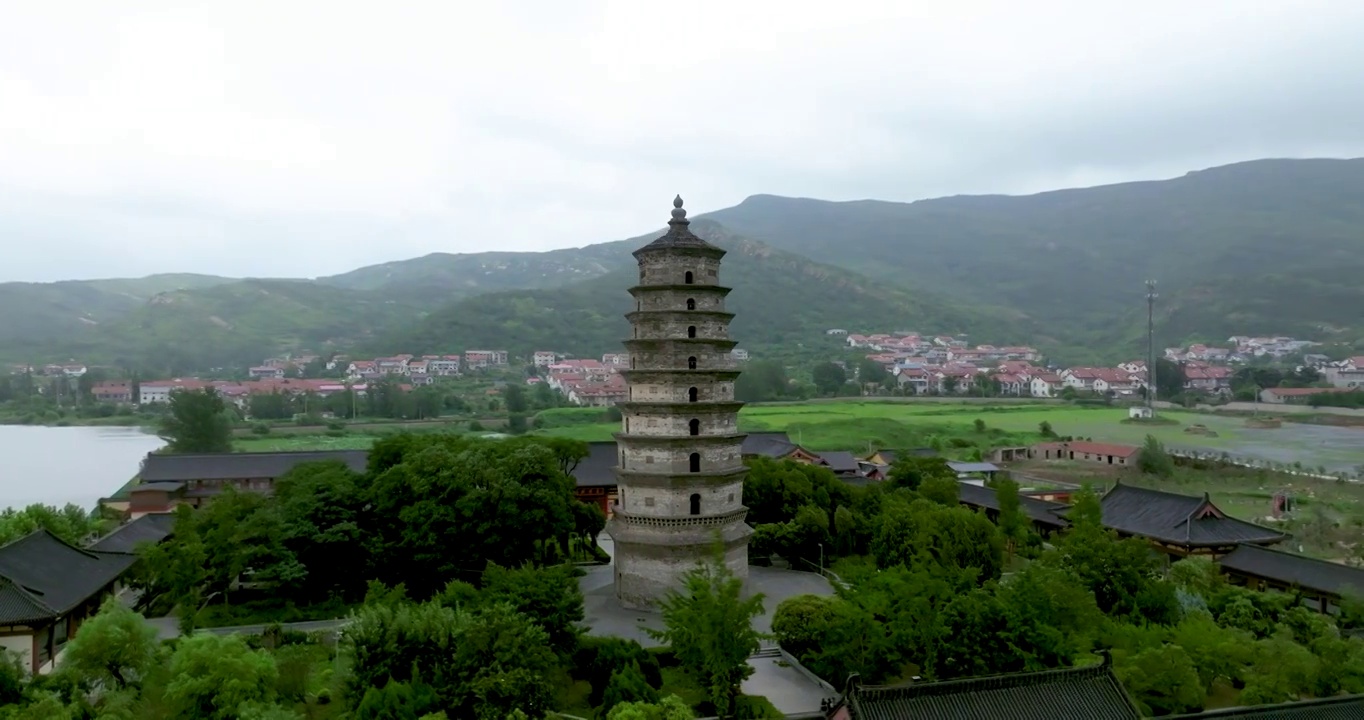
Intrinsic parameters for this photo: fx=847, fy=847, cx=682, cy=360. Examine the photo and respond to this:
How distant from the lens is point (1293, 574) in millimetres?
28500

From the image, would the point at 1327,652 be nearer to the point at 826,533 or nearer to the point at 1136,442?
the point at 826,533

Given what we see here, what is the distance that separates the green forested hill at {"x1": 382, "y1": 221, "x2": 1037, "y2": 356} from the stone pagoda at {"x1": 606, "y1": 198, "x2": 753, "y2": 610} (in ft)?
411

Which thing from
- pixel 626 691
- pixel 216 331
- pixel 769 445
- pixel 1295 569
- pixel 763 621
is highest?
pixel 216 331

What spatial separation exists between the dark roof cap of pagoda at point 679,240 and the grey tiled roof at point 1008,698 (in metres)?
14.7

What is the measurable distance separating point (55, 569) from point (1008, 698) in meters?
26.7

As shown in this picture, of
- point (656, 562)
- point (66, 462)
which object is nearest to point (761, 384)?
point (66, 462)

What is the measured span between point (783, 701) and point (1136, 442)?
60221mm

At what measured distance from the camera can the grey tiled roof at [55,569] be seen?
76.7 feet

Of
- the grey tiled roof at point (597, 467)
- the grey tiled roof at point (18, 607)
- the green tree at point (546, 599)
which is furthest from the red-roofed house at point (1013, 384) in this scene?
the grey tiled roof at point (18, 607)

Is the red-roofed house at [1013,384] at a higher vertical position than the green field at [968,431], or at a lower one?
higher

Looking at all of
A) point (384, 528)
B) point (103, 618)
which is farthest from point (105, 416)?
point (103, 618)

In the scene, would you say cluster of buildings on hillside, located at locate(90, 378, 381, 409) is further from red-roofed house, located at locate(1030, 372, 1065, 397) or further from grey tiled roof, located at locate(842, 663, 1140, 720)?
grey tiled roof, located at locate(842, 663, 1140, 720)

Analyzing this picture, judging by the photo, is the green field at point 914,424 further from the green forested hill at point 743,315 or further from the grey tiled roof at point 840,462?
the green forested hill at point 743,315

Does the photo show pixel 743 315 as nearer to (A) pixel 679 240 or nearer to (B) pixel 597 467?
(B) pixel 597 467
